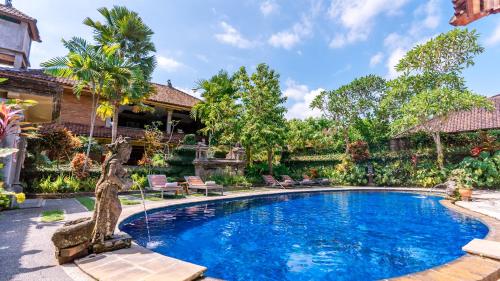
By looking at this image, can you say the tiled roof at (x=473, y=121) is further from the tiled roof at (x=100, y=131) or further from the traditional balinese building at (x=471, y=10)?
the tiled roof at (x=100, y=131)

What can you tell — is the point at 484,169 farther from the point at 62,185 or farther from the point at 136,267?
the point at 62,185

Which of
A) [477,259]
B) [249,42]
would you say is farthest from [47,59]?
[477,259]

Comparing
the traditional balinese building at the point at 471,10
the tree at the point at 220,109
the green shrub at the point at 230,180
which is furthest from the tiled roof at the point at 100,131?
the traditional balinese building at the point at 471,10

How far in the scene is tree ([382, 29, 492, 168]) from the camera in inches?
652

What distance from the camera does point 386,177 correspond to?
20062 mm

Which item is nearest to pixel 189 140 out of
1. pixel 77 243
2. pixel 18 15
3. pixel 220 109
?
pixel 220 109

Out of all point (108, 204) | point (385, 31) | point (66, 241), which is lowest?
point (66, 241)

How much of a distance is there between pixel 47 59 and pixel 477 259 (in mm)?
17071

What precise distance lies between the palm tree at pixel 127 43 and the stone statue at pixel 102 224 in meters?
10.2

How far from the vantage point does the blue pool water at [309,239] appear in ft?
16.2

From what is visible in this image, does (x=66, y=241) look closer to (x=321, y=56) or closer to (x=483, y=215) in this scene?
(x=483, y=215)

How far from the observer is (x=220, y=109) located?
20.5 m

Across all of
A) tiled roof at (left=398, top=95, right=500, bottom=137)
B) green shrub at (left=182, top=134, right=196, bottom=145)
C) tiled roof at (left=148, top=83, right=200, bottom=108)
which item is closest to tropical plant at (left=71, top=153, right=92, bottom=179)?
green shrub at (left=182, top=134, right=196, bottom=145)

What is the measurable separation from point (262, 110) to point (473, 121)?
16.9 meters
